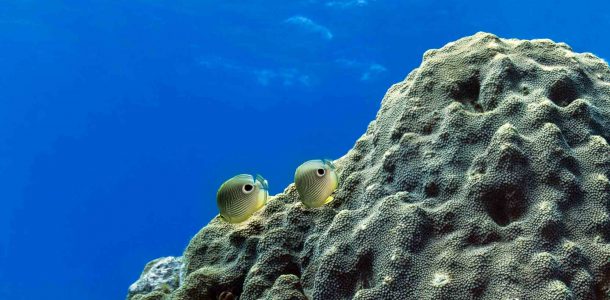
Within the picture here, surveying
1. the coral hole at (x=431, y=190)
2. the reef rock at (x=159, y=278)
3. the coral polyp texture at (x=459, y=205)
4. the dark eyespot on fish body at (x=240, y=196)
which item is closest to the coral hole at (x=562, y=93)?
the coral polyp texture at (x=459, y=205)

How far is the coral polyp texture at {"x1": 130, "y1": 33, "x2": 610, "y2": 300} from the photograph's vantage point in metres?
2.45

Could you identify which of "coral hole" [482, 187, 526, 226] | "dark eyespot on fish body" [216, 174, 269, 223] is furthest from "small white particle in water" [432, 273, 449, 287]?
"dark eyespot on fish body" [216, 174, 269, 223]

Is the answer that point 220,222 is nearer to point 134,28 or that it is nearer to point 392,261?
point 392,261

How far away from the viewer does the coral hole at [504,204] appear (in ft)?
8.68

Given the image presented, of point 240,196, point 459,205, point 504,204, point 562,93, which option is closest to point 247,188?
point 240,196

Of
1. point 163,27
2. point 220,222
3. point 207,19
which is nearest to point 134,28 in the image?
point 163,27

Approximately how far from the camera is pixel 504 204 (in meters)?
2.68

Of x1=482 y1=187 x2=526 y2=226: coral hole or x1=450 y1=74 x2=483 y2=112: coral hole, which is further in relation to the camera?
x1=450 y1=74 x2=483 y2=112: coral hole

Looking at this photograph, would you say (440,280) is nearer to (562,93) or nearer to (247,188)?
(247,188)

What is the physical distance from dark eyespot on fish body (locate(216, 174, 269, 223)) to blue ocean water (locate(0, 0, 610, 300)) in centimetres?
3019

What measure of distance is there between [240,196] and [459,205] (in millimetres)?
1181

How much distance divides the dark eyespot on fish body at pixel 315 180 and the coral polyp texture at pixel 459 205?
15 cm

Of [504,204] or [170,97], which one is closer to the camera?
[504,204]

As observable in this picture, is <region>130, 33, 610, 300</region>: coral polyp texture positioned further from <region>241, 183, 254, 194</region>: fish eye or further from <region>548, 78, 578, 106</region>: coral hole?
<region>241, 183, 254, 194</region>: fish eye
